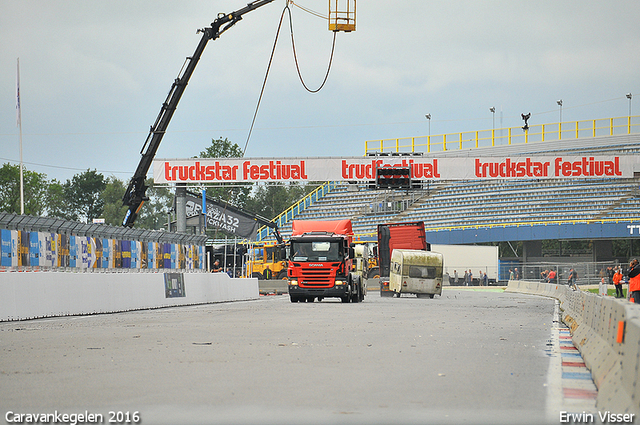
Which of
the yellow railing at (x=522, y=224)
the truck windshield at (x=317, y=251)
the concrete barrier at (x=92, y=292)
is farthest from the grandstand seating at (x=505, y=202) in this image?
the concrete barrier at (x=92, y=292)

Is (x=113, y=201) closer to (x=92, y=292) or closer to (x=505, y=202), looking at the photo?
(x=505, y=202)

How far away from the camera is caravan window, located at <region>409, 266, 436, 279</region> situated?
128 ft

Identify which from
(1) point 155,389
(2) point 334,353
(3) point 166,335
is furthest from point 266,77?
(1) point 155,389

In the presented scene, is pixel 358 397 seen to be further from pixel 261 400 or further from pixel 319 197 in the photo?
pixel 319 197

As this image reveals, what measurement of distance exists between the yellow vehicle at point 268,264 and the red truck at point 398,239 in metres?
8.96

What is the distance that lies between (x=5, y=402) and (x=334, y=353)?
15.4 feet

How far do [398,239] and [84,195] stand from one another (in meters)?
95.7

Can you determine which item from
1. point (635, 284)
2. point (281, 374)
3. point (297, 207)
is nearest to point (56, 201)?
point (297, 207)

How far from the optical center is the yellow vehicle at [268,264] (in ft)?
173

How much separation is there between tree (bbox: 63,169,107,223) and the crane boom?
95352 millimetres

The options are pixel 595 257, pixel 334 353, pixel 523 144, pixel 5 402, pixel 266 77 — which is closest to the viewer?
pixel 5 402

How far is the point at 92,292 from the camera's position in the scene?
21.2 m

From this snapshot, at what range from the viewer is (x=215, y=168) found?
160ft

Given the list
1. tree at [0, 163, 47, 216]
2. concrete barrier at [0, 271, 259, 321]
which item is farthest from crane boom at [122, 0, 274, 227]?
tree at [0, 163, 47, 216]
